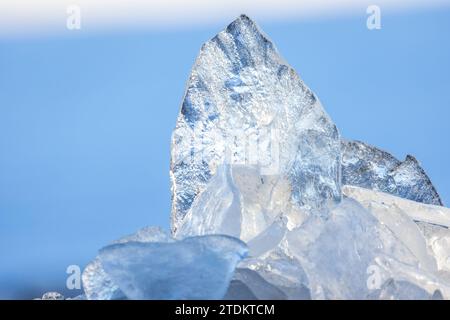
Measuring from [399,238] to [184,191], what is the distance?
0.71m

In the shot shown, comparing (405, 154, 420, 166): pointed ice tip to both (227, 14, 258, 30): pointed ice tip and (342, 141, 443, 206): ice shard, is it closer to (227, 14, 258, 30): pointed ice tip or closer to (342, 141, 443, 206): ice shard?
(342, 141, 443, 206): ice shard

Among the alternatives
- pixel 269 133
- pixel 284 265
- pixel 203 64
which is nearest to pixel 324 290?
pixel 284 265

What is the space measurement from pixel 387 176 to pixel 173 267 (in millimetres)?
1240

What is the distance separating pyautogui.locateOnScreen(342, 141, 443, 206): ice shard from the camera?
119 inches

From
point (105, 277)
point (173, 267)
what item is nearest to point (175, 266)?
point (173, 267)

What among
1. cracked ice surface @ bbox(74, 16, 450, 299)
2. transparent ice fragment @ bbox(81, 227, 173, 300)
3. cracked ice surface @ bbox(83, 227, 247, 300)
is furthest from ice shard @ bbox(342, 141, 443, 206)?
cracked ice surface @ bbox(83, 227, 247, 300)

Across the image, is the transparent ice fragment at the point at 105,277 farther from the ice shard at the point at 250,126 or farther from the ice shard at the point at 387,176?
the ice shard at the point at 387,176

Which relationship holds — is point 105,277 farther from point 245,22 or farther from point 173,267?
point 245,22

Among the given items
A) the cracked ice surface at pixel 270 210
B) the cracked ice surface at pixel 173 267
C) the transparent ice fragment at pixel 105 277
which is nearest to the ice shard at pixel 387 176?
the cracked ice surface at pixel 270 210

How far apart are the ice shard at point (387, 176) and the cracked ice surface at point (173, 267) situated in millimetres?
1105

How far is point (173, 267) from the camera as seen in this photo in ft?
6.45

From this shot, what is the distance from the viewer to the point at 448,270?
2354 mm
